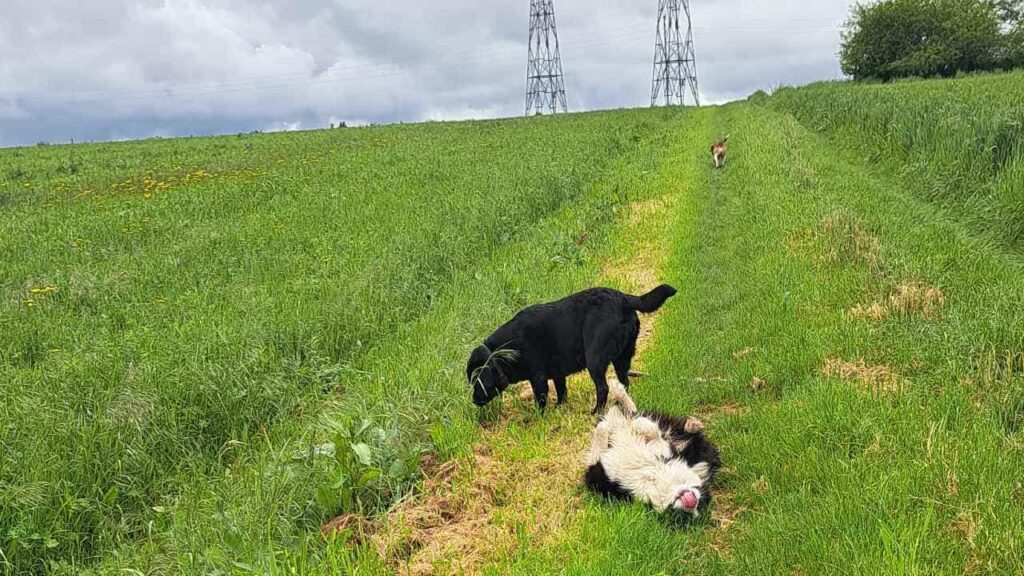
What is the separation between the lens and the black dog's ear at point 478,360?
5.00 metres

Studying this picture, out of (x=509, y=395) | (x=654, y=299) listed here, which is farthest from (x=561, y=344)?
(x=509, y=395)

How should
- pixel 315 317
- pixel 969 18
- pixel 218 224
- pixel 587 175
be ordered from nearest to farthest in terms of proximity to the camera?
pixel 315 317 → pixel 218 224 → pixel 587 175 → pixel 969 18

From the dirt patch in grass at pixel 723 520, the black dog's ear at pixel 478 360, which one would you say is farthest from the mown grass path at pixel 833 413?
the black dog's ear at pixel 478 360

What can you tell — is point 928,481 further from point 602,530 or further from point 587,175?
point 587,175

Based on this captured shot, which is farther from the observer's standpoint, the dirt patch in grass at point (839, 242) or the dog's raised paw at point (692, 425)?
the dirt patch in grass at point (839, 242)

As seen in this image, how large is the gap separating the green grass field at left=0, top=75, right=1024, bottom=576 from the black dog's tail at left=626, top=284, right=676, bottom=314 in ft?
2.54

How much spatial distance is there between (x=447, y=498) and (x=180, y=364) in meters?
3.44

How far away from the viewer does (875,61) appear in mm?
55094

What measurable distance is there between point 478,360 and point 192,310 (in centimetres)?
450

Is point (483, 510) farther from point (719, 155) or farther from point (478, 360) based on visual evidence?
point (719, 155)

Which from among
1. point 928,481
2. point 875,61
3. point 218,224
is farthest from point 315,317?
point 875,61

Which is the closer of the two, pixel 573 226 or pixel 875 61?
pixel 573 226

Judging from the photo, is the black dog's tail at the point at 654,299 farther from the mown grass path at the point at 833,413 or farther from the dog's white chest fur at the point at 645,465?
the dog's white chest fur at the point at 645,465

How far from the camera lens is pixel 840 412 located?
4.08 metres
